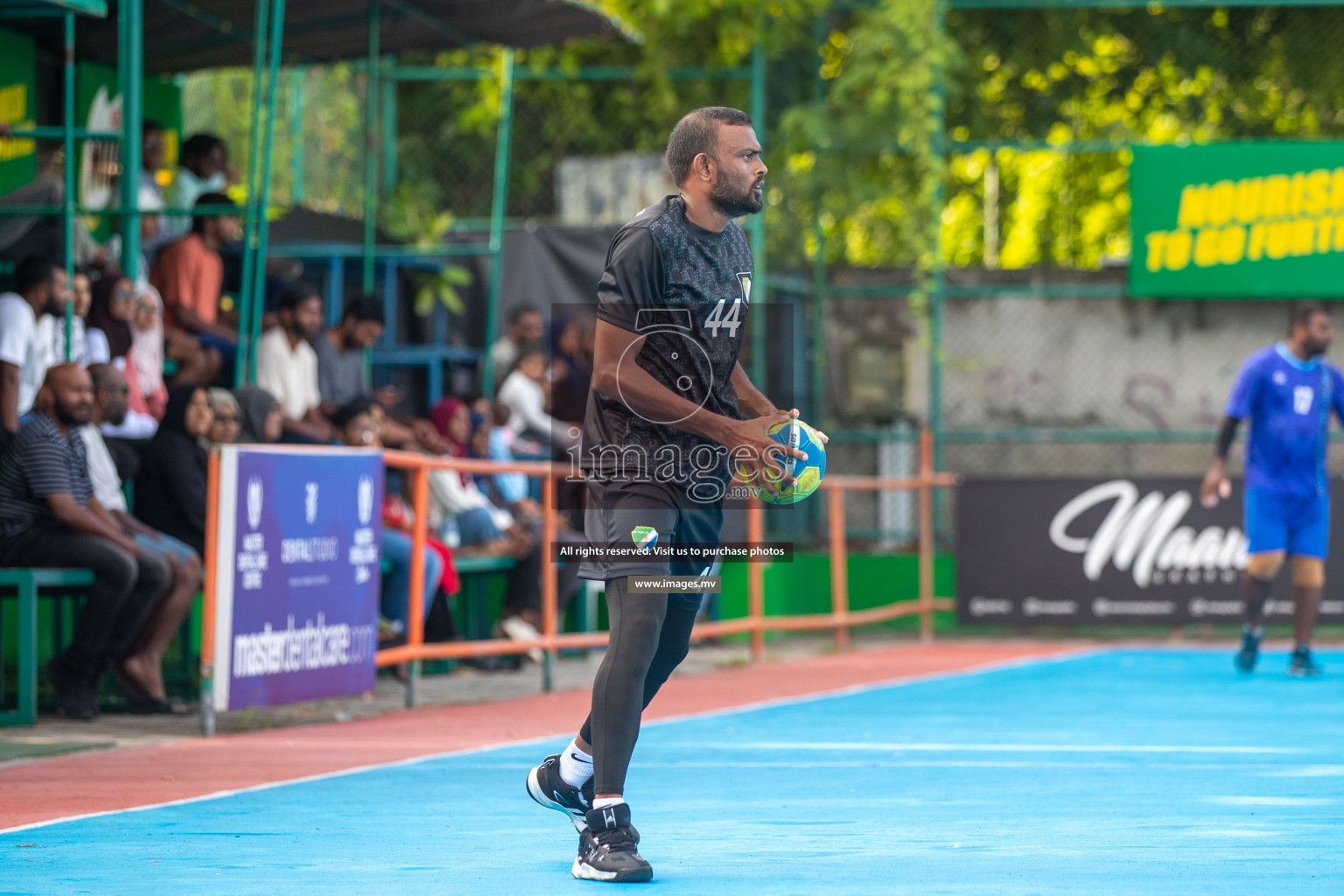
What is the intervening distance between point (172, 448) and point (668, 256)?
5290 mm

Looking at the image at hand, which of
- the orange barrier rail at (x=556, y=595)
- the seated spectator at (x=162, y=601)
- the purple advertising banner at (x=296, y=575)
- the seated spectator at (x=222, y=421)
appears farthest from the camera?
the orange barrier rail at (x=556, y=595)

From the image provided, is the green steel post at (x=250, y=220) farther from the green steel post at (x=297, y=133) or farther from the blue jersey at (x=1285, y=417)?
the blue jersey at (x=1285, y=417)

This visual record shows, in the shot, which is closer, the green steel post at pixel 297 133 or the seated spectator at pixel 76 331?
the seated spectator at pixel 76 331

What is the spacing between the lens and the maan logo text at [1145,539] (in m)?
14.7

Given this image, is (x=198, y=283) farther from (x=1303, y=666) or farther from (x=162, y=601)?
(x=1303, y=666)

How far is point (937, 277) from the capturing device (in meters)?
16.3

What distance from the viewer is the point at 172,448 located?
9375mm

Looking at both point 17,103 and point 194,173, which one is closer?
point 17,103

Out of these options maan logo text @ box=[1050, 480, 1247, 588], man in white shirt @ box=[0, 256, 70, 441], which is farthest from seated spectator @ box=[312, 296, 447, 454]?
maan logo text @ box=[1050, 480, 1247, 588]

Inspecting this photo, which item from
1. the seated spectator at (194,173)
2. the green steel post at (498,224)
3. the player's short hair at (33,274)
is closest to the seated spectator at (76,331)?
the player's short hair at (33,274)

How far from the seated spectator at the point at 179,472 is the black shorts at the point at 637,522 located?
5.06 meters

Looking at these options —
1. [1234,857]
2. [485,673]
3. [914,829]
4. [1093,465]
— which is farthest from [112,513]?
[1093,465]

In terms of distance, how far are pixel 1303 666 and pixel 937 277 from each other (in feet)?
19.3

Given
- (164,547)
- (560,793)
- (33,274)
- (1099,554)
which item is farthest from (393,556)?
(1099,554)
